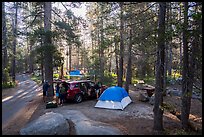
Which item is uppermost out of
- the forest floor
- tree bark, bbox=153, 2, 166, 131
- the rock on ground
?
tree bark, bbox=153, 2, 166, 131

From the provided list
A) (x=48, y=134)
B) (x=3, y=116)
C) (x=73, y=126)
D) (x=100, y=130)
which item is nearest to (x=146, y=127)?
(x=100, y=130)

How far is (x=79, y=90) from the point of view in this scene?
1532 cm

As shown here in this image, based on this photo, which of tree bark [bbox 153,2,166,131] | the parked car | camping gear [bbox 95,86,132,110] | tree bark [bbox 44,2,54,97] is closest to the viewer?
tree bark [bbox 153,2,166,131]

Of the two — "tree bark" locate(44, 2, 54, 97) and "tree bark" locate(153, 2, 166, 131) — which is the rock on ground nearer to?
"tree bark" locate(153, 2, 166, 131)

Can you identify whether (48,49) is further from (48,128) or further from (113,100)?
(48,128)

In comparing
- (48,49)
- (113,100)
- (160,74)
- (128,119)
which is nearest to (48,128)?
(128,119)

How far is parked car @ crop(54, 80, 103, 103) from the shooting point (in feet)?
48.6

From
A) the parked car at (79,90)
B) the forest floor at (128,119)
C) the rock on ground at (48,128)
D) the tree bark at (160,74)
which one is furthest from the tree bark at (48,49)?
the tree bark at (160,74)

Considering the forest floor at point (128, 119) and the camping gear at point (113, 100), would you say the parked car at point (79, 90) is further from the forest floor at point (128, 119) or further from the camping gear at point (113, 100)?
the camping gear at point (113, 100)

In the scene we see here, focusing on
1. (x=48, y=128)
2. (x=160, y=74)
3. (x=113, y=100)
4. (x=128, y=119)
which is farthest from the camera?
(x=113, y=100)

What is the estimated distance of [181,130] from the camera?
936 centimetres

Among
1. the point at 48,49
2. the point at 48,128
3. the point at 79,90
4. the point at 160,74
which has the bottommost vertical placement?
the point at 48,128

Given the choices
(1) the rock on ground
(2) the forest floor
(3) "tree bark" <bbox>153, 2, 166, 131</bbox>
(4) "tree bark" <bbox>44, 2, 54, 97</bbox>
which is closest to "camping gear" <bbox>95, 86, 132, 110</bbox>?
(2) the forest floor

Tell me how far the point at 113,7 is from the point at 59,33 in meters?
6.21
